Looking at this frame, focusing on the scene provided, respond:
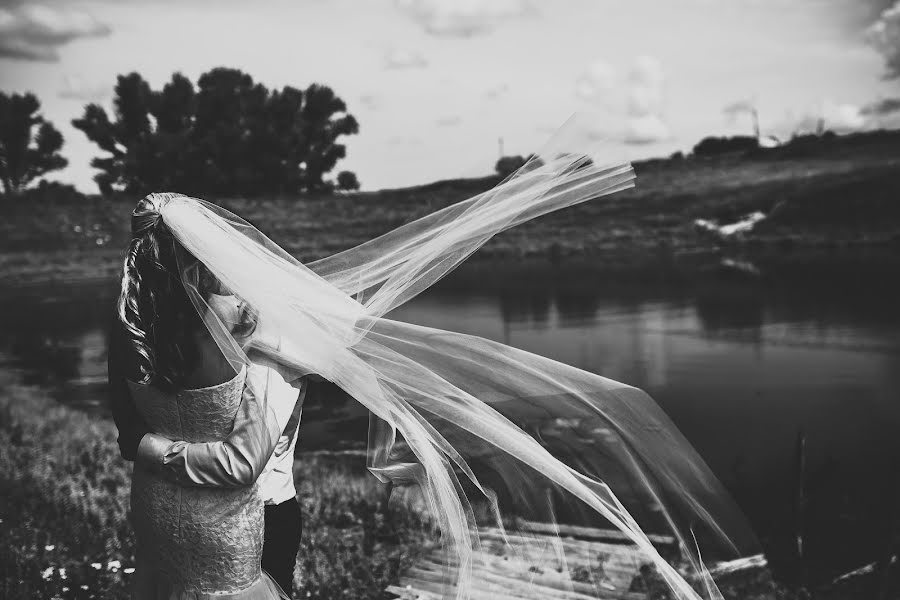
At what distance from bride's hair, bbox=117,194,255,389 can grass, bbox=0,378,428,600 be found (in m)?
1.22

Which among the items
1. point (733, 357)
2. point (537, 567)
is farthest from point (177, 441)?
point (733, 357)

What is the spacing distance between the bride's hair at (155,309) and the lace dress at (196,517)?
0.22ft

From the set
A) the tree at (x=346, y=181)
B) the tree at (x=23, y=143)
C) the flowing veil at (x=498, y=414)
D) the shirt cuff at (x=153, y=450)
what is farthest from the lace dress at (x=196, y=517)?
the tree at (x=23, y=143)

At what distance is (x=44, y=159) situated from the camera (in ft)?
162

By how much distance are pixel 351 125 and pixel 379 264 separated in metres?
40.0

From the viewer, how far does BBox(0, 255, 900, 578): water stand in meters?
7.71

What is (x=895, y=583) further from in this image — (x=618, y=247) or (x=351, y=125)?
(x=351, y=125)

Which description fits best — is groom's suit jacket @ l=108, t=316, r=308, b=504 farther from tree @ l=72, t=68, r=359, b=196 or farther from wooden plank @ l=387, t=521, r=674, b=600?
tree @ l=72, t=68, r=359, b=196

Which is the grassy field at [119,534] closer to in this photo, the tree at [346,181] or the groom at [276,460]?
the groom at [276,460]

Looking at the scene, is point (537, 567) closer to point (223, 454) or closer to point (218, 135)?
point (223, 454)

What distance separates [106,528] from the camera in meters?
5.27

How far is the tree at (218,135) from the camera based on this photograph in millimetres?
36406

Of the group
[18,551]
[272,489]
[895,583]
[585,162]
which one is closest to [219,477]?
[272,489]

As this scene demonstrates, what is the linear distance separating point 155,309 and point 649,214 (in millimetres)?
30740
